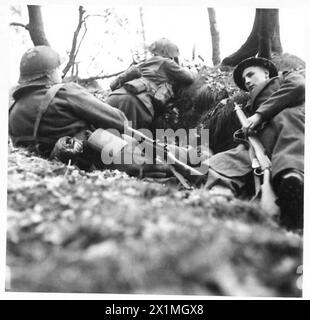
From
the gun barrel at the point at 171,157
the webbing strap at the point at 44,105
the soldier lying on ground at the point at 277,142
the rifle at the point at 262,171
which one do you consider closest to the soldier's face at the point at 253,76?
the soldier lying on ground at the point at 277,142

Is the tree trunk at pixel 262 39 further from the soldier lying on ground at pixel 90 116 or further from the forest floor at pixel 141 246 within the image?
the forest floor at pixel 141 246

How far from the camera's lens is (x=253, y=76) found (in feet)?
20.2

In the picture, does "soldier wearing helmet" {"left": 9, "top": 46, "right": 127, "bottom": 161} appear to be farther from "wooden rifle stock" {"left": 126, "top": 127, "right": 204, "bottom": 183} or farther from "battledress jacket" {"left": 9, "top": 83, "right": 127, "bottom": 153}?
"wooden rifle stock" {"left": 126, "top": 127, "right": 204, "bottom": 183}

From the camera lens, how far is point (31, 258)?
4.71 meters

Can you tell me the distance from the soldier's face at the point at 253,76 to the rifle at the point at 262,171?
0.32 m

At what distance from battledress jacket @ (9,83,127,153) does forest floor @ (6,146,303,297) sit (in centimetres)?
79

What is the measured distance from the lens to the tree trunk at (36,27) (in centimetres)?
618

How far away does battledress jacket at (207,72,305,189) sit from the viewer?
560cm

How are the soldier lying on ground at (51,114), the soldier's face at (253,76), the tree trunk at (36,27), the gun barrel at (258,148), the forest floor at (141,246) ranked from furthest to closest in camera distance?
the tree trunk at (36,27), the soldier's face at (253,76), the soldier lying on ground at (51,114), the gun barrel at (258,148), the forest floor at (141,246)

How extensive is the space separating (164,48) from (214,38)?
627 millimetres

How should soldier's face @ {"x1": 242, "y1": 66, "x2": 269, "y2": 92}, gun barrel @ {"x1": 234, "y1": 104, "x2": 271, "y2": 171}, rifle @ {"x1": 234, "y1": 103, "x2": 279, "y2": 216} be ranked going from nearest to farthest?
rifle @ {"x1": 234, "y1": 103, "x2": 279, "y2": 216} → gun barrel @ {"x1": 234, "y1": 104, "x2": 271, "y2": 171} → soldier's face @ {"x1": 242, "y1": 66, "x2": 269, "y2": 92}

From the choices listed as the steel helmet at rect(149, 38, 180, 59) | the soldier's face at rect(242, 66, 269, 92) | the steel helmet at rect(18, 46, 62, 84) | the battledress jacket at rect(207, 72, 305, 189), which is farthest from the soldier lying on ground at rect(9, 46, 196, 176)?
the soldier's face at rect(242, 66, 269, 92)
